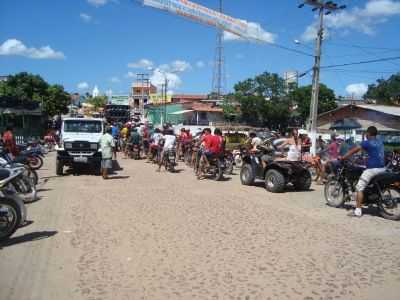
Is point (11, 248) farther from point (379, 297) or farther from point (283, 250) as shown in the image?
point (379, 297)

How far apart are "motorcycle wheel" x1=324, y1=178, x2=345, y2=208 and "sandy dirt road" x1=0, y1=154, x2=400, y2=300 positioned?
0.21 meters

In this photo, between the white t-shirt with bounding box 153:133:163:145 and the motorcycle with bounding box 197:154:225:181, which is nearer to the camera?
the motorcycle with bounding box 197:154:225:181

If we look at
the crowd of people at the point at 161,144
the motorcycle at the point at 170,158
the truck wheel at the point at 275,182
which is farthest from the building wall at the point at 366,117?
the truck wheel at the point at 275,182

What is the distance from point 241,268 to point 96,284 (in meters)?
1.77

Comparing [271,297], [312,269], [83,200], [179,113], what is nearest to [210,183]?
[83,200]

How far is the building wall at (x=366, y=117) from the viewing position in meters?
34.5

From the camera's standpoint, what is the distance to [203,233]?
7.02 m

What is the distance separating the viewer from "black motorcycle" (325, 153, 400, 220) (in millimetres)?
8359

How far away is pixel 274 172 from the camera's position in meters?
11.9

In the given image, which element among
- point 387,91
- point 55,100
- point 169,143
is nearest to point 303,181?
point 169,143

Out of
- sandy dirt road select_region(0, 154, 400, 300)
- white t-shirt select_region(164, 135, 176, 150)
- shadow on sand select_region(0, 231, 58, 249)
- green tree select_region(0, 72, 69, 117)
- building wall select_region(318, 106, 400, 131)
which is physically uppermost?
green tree select_region(0, 72, 69, 117)

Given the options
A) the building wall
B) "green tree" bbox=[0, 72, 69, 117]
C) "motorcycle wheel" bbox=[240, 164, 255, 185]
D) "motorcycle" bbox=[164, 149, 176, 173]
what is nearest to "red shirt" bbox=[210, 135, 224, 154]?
"motorcycle wheel" bbox=[240, 164, 255, 185]

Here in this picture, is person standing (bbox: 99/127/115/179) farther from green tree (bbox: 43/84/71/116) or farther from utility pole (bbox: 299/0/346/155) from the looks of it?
green tree (bbox: 43/84/71/116)

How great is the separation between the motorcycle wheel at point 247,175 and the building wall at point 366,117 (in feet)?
76.4
